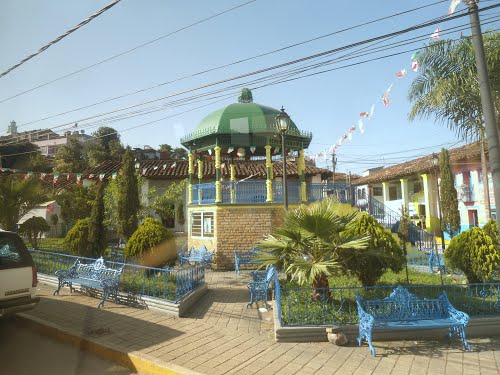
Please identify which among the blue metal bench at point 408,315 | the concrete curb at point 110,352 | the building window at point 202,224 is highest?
the building window at point 202,224

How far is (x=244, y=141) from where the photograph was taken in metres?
14.4

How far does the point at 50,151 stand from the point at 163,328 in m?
69.3

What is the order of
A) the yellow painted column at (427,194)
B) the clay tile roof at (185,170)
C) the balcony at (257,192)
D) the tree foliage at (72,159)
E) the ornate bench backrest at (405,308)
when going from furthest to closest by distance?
the tree foliage at (72,159) < the clay tile roof at (185,170) < the yellow painted column at (427,194) < the balcony at (257,192) < the ornate bench backrest at (405,308)

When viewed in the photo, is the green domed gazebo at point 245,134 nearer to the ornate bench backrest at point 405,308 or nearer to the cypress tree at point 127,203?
the cypress tree at point 127,203

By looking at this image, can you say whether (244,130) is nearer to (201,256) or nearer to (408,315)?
(201,256)

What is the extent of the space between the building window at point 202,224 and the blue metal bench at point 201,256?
0.91 m

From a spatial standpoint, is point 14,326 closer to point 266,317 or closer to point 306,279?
point 266,317

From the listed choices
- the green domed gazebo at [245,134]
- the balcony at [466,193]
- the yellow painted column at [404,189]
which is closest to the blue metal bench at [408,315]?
the green domed gazebo at [245,134]

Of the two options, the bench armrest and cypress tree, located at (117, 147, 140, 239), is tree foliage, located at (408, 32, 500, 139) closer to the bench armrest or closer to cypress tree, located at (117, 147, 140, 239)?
the bench armrest

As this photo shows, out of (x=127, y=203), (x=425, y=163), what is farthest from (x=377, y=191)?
(x=127, y=203)

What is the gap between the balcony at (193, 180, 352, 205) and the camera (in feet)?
44.9

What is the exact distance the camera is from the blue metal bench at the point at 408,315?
205 inches

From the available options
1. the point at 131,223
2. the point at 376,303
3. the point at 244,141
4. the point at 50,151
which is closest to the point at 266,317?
the point at 376,303

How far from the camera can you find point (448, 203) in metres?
14.4
